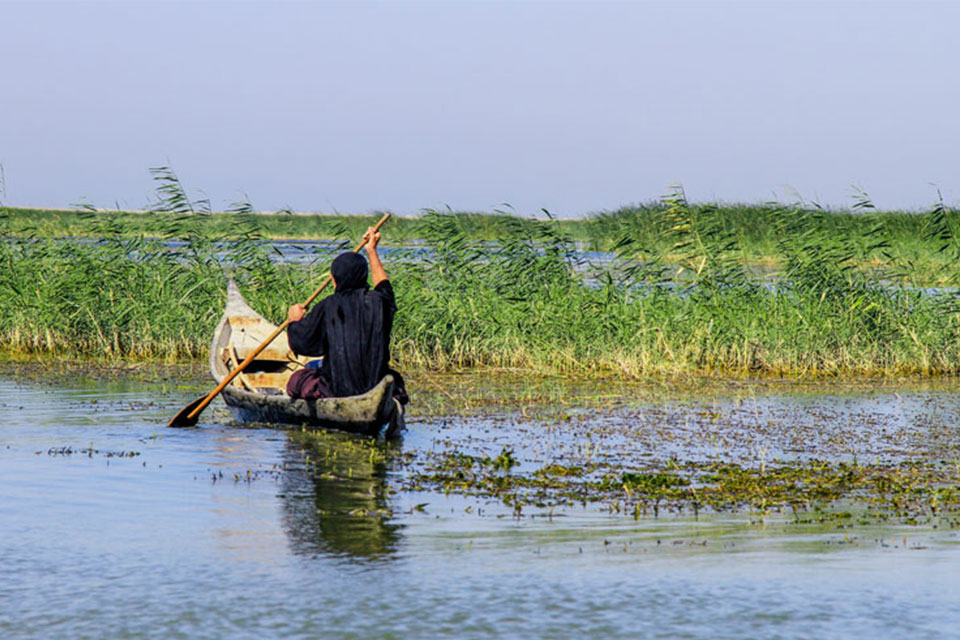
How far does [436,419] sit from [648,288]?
5.80 meters

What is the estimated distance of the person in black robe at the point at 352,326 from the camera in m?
10.9

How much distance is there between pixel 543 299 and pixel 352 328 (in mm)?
6467

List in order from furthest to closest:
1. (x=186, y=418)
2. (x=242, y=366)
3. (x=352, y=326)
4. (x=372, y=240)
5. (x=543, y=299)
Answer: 1. (x=543, y=299)
2. (x=242, y=366)
3. (x=186, y=418)
4. (x=372, y=240)
5. (x=352, y=326)

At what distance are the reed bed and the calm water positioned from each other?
7496 mm

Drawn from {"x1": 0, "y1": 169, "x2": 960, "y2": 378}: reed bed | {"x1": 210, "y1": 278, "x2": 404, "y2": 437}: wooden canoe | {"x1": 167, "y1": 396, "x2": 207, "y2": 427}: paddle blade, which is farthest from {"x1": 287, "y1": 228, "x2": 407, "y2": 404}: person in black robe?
{"x1": 0, "y1": 169, "x2": 960, "y2": 378}: reed bed

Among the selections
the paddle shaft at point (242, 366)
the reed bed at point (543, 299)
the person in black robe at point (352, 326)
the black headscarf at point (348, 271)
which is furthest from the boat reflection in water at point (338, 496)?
the reed bed at point (543, 299)

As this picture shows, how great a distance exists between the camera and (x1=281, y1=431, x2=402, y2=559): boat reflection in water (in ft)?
23.0

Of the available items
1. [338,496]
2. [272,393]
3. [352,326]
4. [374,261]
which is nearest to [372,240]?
[374,261]

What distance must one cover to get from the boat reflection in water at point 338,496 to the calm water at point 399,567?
0.03 metres

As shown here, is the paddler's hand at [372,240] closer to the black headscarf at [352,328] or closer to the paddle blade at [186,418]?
the black headscarf at [352,328]

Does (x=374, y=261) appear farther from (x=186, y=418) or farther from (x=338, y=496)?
(x=338, y=496)

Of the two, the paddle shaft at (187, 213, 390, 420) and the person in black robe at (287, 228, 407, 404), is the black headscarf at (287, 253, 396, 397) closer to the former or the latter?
the person in black robe at (287, 228, 407, 404)

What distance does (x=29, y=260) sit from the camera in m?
17.9

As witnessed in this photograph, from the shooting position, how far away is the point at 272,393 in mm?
13117
